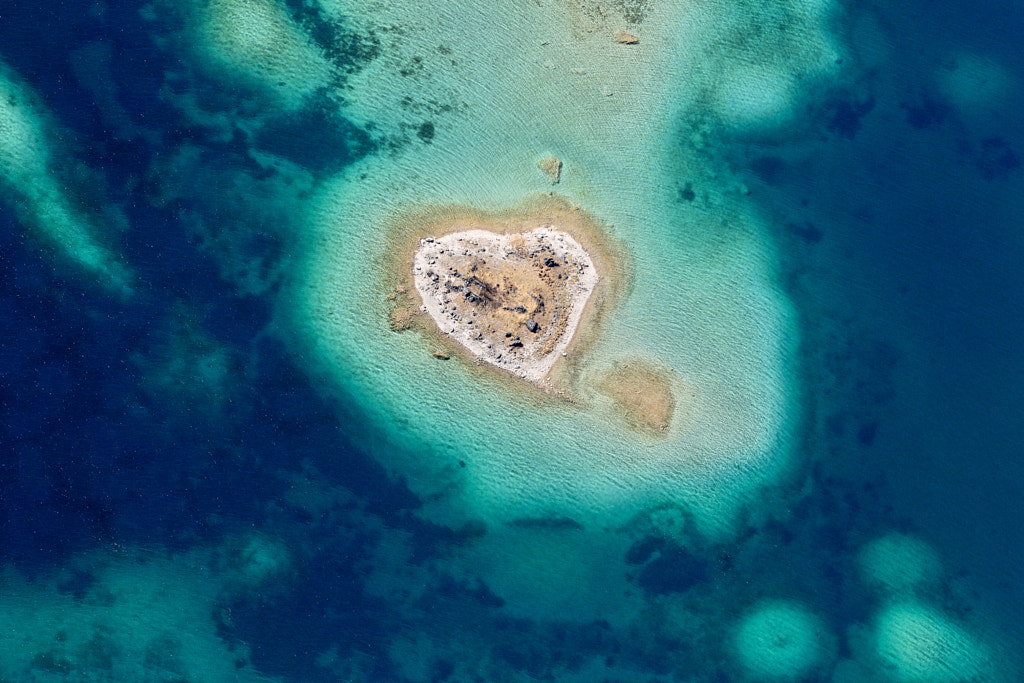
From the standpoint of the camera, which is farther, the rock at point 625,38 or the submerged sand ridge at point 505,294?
the rock at point 625,38

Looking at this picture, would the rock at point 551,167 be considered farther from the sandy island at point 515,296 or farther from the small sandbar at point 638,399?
the small sandbar at point 638,399

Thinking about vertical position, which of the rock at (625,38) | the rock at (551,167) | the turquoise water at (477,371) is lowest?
the turquoise water at (477,371)

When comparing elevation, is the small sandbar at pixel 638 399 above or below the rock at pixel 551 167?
below

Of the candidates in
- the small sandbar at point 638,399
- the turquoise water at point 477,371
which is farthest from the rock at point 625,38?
the small sandbar at point 638,399

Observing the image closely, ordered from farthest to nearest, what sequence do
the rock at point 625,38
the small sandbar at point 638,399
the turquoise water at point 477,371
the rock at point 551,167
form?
the rock at point 625,38
the rock at point 551,167
the small sandbar at point 638,399
the turquoise water at point 477,371

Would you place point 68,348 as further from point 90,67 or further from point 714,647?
point 714,647

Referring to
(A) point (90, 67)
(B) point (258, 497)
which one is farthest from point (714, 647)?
(A) point (90, 67)

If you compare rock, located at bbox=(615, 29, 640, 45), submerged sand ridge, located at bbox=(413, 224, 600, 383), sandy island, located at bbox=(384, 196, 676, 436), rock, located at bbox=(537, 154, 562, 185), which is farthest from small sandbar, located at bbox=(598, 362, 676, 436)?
rock, located at bbox=(615, 29, 640, 45)
